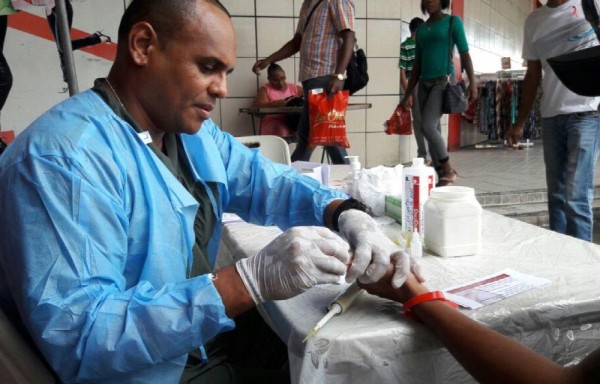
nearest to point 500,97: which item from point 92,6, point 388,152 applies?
point 388,152

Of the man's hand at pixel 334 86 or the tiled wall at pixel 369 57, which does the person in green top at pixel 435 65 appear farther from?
the tiled wall at pixel 369 57

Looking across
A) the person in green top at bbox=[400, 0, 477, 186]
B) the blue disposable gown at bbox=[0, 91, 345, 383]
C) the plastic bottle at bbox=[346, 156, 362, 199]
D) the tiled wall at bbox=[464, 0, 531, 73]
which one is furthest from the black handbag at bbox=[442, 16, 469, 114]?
the tiled wall at bbox=[464, 0, 531, 73]

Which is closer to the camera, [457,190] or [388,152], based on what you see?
[457,190]

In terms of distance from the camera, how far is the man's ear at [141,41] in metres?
1.07

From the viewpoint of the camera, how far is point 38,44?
4.43 meters

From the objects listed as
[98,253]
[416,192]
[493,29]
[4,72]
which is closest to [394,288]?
[416,192]

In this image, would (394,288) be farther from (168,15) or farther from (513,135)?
(513,135)

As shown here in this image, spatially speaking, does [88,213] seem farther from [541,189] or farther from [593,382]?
[541,189]

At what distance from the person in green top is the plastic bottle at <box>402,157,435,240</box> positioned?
256cm

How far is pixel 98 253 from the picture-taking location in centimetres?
86

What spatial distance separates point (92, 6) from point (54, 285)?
178 inches

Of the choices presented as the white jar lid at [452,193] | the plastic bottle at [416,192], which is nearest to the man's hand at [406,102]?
the plastic bottle at [416,192]

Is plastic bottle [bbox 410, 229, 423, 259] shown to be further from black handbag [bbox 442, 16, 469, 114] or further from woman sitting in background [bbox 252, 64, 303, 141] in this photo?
woman sitting in background [bbox 252, 64, 303, 141]

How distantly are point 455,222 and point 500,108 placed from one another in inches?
299
